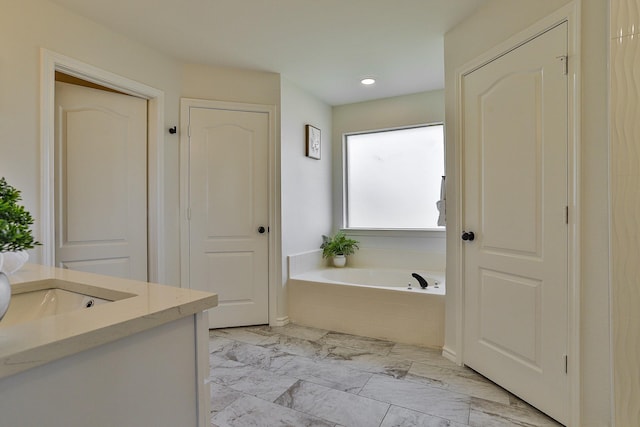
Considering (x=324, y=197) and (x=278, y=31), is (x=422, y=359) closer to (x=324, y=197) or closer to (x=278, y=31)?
(x=324, y=197)

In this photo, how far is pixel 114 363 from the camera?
0.70m

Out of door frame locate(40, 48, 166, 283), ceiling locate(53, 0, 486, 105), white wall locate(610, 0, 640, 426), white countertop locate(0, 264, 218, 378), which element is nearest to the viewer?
white countertop locate(0, 264, 218, 378)

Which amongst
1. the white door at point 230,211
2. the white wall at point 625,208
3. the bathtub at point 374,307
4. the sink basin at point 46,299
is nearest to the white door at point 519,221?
the white wall at point 625,208

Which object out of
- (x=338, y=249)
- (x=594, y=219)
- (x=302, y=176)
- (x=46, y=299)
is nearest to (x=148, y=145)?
(x=302, y=176)

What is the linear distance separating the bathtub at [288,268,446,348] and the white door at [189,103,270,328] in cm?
39

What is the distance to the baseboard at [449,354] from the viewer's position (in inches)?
93.6

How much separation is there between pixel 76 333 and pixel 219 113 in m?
2.72

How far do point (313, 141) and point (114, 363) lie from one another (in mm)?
3207

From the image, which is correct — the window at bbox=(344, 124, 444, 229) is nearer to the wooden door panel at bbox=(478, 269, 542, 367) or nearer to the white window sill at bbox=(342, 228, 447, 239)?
the white window sill at bbox=(342, 228, 447, 239)

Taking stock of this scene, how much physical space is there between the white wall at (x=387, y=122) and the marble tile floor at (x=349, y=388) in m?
1.25

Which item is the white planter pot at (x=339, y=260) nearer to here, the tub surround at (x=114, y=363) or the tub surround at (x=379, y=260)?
the tub surround at (x=379, y=260)

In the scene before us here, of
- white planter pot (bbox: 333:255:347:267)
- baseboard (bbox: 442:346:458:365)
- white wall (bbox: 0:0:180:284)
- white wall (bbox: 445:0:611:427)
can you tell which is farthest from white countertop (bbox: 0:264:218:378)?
white planter pot (bbox: 333:255:347:267)

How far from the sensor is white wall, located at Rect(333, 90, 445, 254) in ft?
11.7

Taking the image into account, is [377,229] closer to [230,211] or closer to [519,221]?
[230,211]
